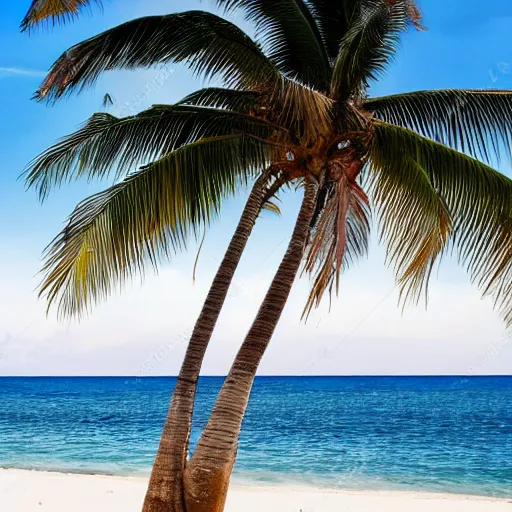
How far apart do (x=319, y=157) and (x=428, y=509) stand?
9305 mm

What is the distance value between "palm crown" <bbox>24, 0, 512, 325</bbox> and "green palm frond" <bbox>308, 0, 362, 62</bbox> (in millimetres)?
575

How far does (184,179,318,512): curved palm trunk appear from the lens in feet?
23.0

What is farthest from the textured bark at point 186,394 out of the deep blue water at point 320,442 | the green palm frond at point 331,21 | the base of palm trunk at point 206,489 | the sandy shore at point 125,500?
the deep blue water at point 320,442

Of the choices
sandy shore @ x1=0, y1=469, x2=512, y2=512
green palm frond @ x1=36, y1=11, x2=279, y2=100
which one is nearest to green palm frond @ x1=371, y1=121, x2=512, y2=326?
green palm frond @ x1=36, y1=11, x2=279, y2=100

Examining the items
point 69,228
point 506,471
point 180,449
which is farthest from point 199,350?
point 506,471

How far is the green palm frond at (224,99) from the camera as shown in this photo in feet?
28.0

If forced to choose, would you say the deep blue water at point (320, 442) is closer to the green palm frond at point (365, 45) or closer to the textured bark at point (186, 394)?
the textured bark at point (186, 394)

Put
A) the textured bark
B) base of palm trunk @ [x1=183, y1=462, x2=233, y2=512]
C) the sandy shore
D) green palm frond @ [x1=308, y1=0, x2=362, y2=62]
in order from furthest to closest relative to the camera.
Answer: the sandy shore, green palm frond @ [x1=308, y1=0, x2=362, y2=62], the textured bark, base of palm trunk @ [x1=183, y1=462, x2=233, y2=512]

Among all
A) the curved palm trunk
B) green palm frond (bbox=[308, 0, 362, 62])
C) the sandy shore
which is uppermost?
green palm frond (bbox=[308, 0, 362, 62])

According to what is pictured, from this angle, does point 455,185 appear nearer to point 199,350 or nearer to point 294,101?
point 294,101

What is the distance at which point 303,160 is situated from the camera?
8148mm

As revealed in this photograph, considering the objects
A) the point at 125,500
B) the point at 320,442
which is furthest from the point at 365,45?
the point at 320,442

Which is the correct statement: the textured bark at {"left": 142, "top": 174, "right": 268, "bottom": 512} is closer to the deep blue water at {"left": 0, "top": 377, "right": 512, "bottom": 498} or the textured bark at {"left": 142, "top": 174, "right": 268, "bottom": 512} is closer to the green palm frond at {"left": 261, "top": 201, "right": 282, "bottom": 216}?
the green palm frond at {"left": 261, "top": 201, "right": 282, "bottom": 216}

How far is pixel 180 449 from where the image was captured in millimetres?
7312
